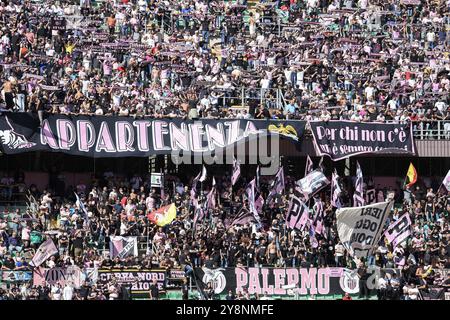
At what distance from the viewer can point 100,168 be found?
3212 cm

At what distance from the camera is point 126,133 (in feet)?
102

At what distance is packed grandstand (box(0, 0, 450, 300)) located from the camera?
28.0 meters

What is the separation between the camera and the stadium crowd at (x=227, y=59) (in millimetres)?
32156

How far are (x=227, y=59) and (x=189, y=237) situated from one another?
29.1 ft

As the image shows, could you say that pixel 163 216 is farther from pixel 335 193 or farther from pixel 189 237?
pixel 335 193

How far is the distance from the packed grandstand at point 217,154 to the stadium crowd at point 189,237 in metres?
0.06

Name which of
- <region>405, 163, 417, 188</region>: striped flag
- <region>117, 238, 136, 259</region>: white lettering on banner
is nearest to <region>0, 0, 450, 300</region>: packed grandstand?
<region>117, 238, 136, 259</region>: white lettering on banner

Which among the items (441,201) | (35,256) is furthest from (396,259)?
(35,256)

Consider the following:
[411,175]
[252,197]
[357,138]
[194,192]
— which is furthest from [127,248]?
[411,175]

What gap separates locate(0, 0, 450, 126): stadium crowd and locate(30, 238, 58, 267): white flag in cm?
470

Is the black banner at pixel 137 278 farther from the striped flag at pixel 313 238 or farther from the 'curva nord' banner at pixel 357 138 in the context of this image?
the 'curva nord' banner at pixel 357 138

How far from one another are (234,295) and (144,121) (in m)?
7.02

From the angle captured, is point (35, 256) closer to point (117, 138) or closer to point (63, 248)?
point (63, 248)

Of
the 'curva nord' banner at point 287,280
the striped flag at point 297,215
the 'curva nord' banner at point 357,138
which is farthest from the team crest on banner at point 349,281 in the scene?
the 'curva nord' banner at point 357,138
